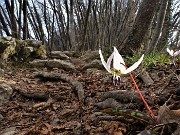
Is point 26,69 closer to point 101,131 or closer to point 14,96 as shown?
point 14,96

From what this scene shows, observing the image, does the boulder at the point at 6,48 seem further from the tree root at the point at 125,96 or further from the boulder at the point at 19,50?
the tree root at the point at 125,96

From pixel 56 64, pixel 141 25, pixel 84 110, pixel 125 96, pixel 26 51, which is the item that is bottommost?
pixel 84 110

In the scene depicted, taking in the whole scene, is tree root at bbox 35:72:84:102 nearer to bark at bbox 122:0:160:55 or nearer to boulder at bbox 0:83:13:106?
boulder at bbox 0:83:13:106

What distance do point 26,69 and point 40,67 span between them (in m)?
0.35

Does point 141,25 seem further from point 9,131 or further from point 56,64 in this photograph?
point 9,131

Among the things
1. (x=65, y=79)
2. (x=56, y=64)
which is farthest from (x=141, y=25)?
(x=65, y=79)

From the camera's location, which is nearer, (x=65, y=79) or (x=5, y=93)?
(x=5, y=93)

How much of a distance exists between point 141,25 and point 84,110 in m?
3.66

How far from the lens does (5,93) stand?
12.4 ft

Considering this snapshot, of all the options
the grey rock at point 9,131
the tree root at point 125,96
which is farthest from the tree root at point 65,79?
the grey rock at point 9,131

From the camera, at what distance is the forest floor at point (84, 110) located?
5.84 feet

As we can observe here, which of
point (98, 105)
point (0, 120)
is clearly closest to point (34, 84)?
point (0, 120)

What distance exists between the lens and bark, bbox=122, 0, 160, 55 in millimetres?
5711

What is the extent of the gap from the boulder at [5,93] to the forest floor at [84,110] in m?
0.06
